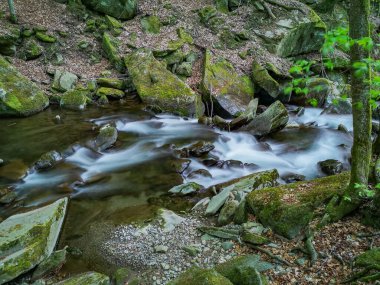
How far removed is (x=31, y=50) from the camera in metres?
17.2

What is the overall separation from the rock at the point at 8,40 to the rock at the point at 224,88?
9381 mm

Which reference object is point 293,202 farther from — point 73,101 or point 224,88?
point 73,101

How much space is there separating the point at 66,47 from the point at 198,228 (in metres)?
14.7

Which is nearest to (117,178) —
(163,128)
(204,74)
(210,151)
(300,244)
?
(210,151)

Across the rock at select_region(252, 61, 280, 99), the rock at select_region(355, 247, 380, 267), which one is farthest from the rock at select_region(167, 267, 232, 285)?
the rock at select_region(252, 61, 280, 99)

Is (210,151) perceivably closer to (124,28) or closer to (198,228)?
(198,228)

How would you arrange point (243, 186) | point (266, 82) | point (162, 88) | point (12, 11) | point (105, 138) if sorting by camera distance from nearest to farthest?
point (243, 186), point (105, 138), point (162, 88), point (266, 82), point (12, 11)

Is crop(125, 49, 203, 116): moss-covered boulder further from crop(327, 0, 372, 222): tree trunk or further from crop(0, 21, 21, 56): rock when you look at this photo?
crop(327, 0, 372, 222): tree trunk

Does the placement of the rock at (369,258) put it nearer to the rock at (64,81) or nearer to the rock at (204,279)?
the rock at (204,279)

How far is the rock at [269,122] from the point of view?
43.6ft

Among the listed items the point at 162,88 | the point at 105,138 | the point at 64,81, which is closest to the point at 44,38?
the point at 64,81

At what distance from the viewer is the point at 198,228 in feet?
23.1

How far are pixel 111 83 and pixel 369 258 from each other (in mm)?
14215

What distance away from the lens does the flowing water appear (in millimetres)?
8781
